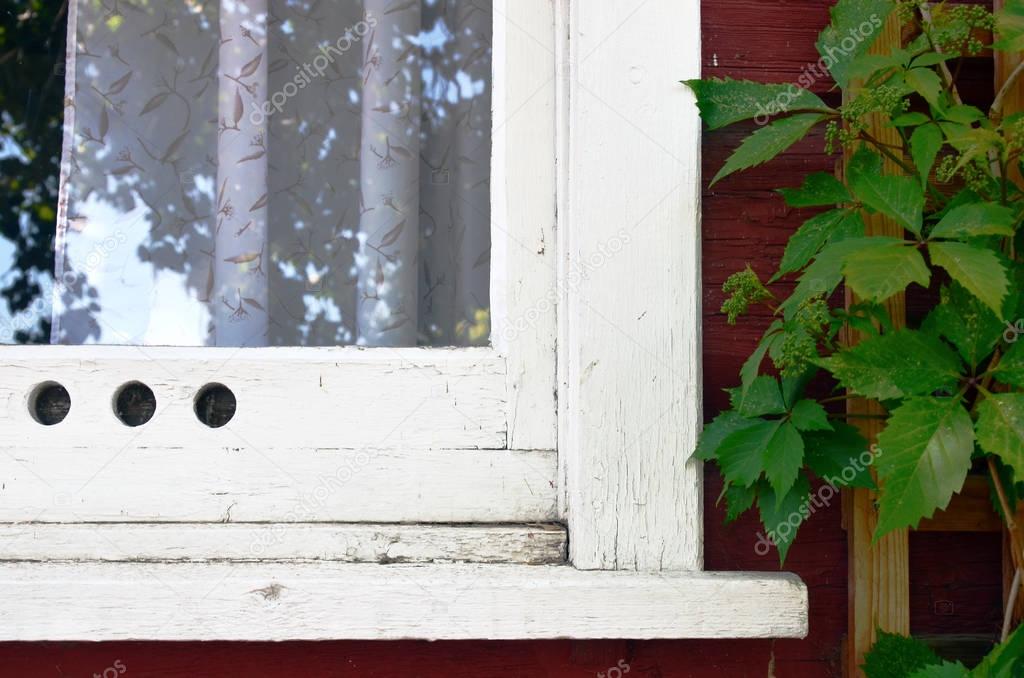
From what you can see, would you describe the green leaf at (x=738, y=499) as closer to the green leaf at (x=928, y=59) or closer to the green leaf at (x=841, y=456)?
the green leaf at (x=841, y=456)

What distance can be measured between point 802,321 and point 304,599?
0.66 m

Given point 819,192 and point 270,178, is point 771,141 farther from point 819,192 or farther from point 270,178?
point 270,178

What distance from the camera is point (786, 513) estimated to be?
0.94m

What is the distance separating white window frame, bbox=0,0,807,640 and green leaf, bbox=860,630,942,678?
0.11m

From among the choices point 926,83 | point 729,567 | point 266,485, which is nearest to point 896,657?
point 729,567

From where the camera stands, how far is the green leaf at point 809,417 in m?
0.91

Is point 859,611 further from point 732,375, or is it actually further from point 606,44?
point 606,44

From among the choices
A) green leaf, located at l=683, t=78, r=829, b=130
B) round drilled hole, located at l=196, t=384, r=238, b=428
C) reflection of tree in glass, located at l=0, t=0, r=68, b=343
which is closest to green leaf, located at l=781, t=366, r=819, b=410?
green leaf, located at l=683, t=78, r=829, b=130

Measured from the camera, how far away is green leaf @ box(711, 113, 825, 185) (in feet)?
3.13

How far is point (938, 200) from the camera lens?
0.96 m

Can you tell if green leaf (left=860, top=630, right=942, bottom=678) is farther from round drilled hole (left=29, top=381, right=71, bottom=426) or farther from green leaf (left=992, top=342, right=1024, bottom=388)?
round drilled hole (left=29, top=381, right=71, bottom=426)

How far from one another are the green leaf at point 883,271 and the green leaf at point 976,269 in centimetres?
2

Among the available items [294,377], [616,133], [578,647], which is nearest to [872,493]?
[578,647]

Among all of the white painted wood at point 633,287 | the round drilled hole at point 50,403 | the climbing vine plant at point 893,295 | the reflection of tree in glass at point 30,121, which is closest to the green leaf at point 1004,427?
the climbing vine plant at point 893,295
